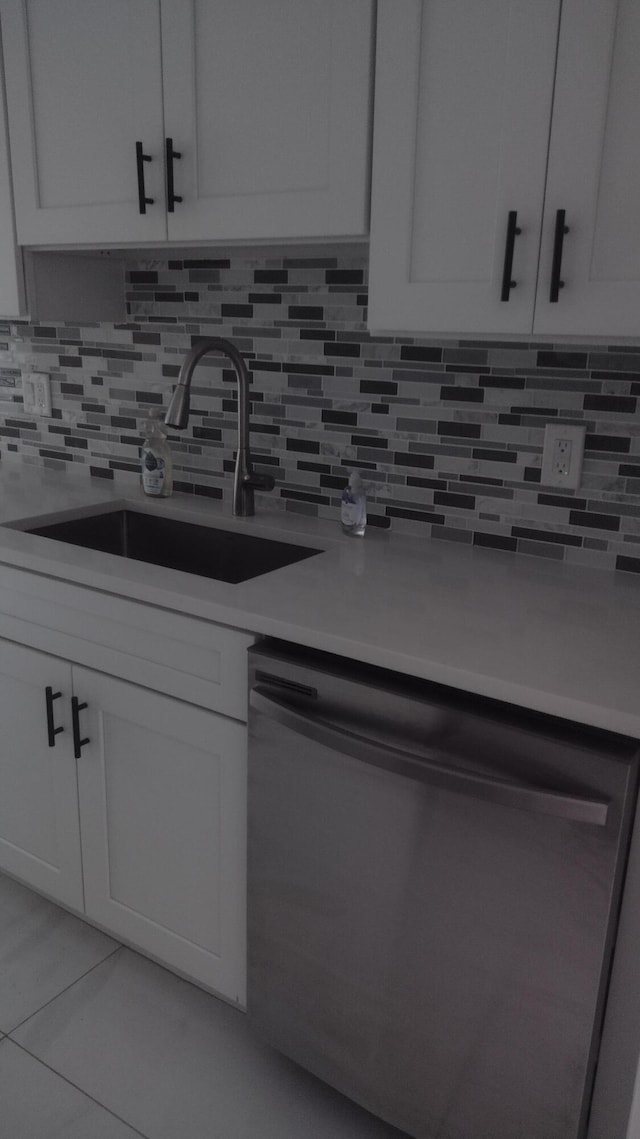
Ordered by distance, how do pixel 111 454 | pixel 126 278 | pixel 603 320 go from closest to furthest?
pixel 603 320 → pixel 126 278 → pixel 111 454

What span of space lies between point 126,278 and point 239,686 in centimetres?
125

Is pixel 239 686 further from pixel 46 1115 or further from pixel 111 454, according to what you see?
pixel 111 454

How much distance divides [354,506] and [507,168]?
74cm

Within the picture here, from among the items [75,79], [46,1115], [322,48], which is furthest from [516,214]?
[46,1115]

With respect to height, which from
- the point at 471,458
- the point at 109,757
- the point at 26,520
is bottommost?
the point at 109,757

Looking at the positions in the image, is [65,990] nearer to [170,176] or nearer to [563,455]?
[563,455]

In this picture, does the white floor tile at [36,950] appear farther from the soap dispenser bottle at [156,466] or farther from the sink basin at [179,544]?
the soap dispenser bottle at [156,466]

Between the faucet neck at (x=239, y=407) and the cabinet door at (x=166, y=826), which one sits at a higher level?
the faucet neck at (x=239, y=407)

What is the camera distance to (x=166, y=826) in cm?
157

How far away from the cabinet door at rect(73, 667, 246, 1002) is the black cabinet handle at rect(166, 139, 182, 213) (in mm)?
910

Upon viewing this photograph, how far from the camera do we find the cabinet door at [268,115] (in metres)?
1.38

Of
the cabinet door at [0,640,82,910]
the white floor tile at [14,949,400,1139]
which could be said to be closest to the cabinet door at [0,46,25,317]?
the cabinet door at [0,640,82,910]

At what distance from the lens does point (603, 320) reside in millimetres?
1229

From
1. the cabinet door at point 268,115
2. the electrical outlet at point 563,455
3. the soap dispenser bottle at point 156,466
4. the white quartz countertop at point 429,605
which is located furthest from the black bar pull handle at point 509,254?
the soap dispenser bottle at point 156,466
